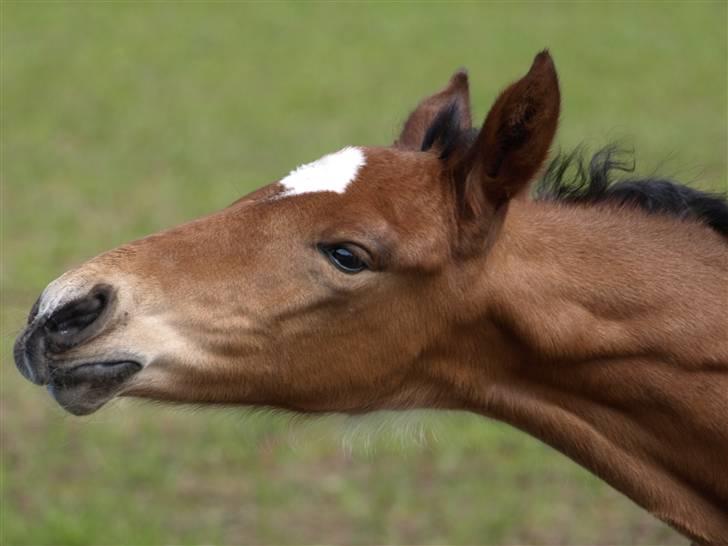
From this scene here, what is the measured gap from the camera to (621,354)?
350 cm

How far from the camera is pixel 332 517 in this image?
621 centimetres

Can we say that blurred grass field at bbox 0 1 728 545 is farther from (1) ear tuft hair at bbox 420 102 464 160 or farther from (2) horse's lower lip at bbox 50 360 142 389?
(1) ear tuft hair at bbox 420 102 464 160

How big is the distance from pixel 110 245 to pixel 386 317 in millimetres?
6098

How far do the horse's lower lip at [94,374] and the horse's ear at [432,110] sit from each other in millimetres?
1101

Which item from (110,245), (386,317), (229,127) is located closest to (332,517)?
(386,317)

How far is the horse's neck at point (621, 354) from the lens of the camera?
350 cm

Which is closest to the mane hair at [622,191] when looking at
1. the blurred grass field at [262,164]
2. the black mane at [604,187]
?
the black mane at [604,187]

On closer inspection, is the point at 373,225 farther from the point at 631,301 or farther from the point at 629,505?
the point at 629,505

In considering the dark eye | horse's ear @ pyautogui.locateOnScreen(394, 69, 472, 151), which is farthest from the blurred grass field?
horse's ear @ pyautogui.locateOnScreen(394, 69, 472, 151)

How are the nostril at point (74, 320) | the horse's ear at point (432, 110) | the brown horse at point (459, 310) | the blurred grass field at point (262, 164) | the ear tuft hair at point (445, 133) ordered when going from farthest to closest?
the blurred grass field at point (262, 164) → the horse's ear at point (432, 110) → the ear tuft hair at point (445, 133) → the brown horse at point (459, 310) → the nostril at point (74, 320)

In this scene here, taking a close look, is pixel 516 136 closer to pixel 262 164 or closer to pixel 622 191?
pixel 622 191

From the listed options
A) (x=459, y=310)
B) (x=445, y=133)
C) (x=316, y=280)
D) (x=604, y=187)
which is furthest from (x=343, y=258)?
(x=604, y=187)

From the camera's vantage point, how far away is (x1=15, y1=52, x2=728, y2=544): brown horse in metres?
3.44

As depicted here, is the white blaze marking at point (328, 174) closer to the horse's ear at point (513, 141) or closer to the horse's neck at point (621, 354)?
the horse's ear at point (513, 141)
